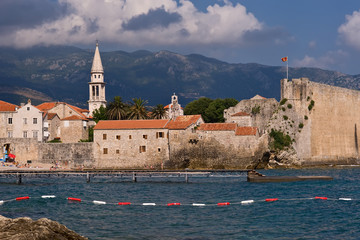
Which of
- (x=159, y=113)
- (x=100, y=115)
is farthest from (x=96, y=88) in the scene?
(x=159, y=113)

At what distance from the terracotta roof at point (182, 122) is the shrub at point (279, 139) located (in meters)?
10.3

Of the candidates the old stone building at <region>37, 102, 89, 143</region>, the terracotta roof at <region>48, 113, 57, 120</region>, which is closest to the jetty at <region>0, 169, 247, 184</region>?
the old stone building at <region>37, 102, 89, 143</region>

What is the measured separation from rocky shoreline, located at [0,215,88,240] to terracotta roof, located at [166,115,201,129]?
164 ft

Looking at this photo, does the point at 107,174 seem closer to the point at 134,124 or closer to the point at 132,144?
the point at 132,144

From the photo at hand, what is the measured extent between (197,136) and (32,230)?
2005 inches

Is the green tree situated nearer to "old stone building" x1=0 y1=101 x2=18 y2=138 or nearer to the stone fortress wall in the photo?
"old stone building" x1=0 y1=101 x2=18 y2=138

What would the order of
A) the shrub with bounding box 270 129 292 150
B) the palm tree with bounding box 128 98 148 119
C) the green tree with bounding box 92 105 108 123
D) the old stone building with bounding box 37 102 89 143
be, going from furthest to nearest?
the green tree with bounding box 92 105 108 123 < the palm tree with bounding box 128 98 148 119 < the old stone building with bounding box 37 102 89 143 < the shrub with bounding box 270 129 292 150

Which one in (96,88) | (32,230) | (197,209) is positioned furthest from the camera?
(96,88)

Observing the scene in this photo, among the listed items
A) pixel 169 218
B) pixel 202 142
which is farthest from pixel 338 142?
pixel 169 218

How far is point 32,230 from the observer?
20.2 m

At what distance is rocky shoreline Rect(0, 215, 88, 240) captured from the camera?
19562 mm

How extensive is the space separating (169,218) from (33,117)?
4912 cm

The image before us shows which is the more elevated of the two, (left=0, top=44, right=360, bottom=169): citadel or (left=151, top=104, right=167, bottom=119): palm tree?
(left=151, top=104, right=167, bottom=119): palm tree

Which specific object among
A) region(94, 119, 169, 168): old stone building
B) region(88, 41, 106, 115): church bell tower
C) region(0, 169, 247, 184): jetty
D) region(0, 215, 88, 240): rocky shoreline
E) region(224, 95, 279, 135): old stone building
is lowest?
region(0, 215, 88, 240): rocky shoreline
